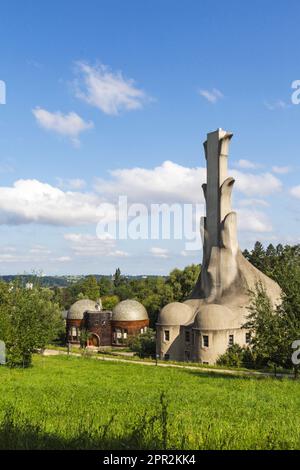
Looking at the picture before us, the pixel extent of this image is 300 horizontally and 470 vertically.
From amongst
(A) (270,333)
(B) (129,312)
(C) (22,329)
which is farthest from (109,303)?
(A) (270,333)

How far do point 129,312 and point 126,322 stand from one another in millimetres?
1519

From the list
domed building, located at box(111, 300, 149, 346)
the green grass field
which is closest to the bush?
the green grass field

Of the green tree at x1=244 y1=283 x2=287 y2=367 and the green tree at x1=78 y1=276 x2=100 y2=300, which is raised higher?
the green tree at x1=78 y1=276 x2=100 y2=300

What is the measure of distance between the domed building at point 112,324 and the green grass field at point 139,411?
26.8m

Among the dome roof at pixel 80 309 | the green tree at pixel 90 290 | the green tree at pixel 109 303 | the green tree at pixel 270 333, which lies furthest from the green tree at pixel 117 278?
the green tree at pixel 270 333

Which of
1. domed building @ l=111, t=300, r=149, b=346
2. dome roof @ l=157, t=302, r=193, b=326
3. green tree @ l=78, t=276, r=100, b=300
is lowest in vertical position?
domed building @ l=111, t=300, r=149, b=346

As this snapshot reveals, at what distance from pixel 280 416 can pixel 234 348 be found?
31.0 m

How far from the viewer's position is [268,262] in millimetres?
80188

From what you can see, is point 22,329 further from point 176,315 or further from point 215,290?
point 215,290

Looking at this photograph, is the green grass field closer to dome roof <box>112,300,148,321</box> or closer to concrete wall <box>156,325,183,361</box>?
concrete wall <box>156,325,183,361</box>

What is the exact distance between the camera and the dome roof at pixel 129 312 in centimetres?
6456

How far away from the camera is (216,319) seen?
45656mm

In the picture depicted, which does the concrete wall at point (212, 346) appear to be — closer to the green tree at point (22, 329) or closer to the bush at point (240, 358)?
the bush at point (240, 358)

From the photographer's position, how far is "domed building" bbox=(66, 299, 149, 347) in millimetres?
64188
